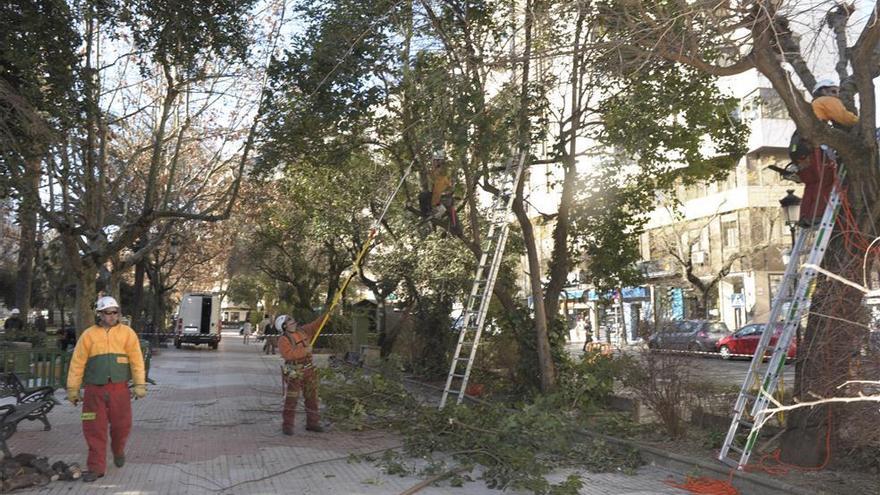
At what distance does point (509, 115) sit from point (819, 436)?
5.91m

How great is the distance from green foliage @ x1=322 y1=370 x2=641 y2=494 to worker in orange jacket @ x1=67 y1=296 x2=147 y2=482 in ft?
9.14

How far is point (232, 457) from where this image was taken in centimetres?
877

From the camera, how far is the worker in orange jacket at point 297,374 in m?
10.4

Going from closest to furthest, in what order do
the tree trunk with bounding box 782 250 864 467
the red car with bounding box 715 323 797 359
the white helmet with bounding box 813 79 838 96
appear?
the tree trunk with bounding box 782 250 864 467 → the white helmet with bounding box 813 79 838 96 → the red car with bounding box 715 323 797 359

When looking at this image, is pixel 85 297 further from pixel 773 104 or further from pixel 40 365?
pixel 773 104

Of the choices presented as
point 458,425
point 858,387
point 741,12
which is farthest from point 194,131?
point 858,387

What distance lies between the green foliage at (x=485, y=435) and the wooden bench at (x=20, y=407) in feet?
11.7

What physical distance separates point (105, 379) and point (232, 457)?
1805 mm

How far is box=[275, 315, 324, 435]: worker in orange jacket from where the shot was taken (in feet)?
34.3

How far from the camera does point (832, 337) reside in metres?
7.07

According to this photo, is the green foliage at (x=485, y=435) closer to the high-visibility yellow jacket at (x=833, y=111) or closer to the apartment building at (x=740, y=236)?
the high-visibility yellow jacket at (x=833, y=111)

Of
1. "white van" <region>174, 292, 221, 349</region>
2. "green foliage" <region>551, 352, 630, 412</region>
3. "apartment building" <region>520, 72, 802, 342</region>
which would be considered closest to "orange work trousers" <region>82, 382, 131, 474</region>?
"green foliage" <region>551, 352, 630, 412</region>

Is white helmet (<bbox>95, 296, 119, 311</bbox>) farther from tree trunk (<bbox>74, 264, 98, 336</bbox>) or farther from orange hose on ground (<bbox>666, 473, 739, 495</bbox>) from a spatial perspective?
tree trunk (<bbox>74, 264, 98, 336</bbox>)

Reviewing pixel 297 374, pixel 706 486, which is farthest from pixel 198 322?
pixel 706 486
